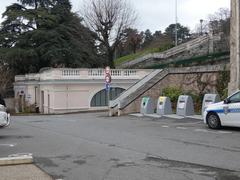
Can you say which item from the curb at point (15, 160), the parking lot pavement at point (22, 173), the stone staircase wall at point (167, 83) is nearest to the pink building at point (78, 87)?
the stone staircase wall at point (167, 83)

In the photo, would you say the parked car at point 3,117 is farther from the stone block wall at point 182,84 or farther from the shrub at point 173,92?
the shrub at point 173,92

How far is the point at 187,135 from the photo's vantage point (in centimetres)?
1605

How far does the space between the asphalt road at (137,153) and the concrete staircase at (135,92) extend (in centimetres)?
1325

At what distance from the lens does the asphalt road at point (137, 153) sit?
935cm

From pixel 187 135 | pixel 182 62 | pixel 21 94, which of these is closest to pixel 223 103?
pixel 187 135

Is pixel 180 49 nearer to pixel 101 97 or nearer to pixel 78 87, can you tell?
pixel 101 97

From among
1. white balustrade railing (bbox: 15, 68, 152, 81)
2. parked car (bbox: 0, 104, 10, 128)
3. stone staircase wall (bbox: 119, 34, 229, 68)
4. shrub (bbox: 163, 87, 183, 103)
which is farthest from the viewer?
stone staircase wall (bbox: 119, 34, 229, 68)

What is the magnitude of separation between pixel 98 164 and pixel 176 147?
3.28m

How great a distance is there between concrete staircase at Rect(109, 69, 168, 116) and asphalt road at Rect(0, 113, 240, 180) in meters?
13.3

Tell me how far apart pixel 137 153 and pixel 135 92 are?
2030cm

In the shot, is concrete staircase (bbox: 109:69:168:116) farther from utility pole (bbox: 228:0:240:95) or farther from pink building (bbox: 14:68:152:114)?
pink building (bbox: 14:68:152:114)

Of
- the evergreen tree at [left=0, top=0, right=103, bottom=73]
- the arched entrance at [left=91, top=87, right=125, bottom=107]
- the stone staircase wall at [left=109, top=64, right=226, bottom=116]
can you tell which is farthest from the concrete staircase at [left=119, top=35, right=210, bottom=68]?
the stone staircase wall at [left=109, top=64, right=226, bottom=116]

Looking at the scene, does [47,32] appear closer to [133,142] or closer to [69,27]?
[69,27]

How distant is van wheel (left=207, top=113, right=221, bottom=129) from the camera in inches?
699
